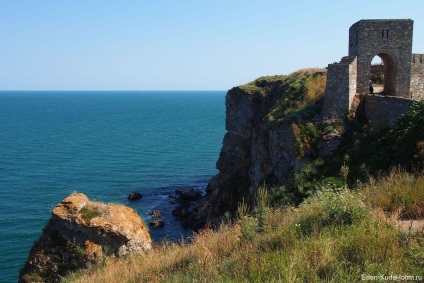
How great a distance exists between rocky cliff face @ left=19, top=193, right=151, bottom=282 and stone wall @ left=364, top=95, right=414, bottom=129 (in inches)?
529

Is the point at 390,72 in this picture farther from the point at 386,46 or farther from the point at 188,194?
the point at 188,194

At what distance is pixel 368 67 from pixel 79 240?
18.0m

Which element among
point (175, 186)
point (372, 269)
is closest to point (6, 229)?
point (175, 186)

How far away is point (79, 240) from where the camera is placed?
14.7m

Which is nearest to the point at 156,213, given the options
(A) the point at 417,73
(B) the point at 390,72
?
(B) the point at 390,72

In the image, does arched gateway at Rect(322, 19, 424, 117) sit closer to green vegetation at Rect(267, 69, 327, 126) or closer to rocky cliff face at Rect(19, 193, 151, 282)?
green vegetation at Rect(267, 69, 327, 126)

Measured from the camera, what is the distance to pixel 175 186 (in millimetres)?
50344

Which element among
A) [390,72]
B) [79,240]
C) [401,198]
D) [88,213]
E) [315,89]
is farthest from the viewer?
[315,89]

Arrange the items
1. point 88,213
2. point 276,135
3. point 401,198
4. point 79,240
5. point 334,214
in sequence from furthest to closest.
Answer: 1. point 276,135
2. point 88,213
3. point 79,240
4. point 401,198
5. point 334,214

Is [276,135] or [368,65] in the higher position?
[368,65]

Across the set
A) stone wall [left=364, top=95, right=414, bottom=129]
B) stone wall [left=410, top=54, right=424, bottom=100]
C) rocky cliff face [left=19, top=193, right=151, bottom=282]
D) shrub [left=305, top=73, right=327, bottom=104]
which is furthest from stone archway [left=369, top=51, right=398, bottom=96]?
rocky cliff face [left=19, top=193, right=151, bottom=282]

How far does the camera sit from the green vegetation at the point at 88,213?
15.1 metres

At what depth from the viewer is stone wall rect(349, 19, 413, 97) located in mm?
20844

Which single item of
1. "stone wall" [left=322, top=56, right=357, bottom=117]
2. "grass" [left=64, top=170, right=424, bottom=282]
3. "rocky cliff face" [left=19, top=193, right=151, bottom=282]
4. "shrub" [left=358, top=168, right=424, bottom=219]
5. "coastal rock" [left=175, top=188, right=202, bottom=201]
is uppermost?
"stone wall" [left=322, top=56, right=357, bottom=117]
